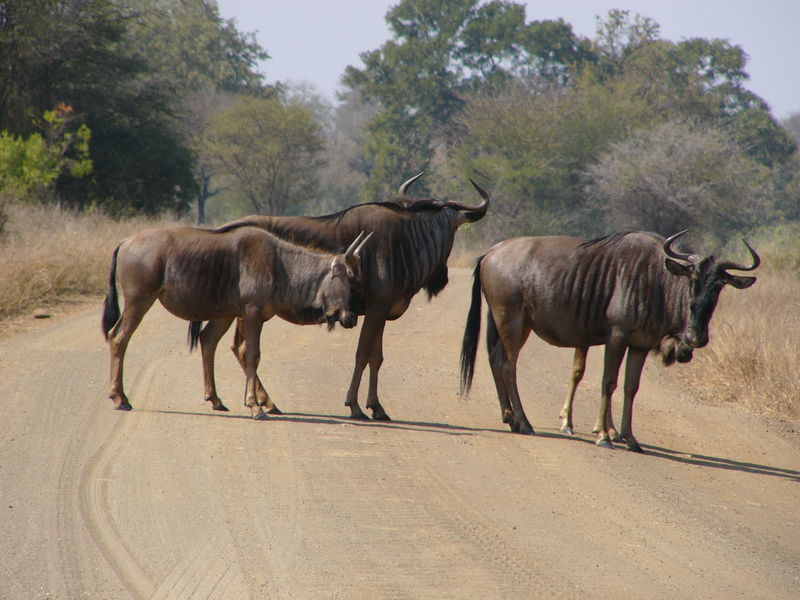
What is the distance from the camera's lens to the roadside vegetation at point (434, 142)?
1831 cm

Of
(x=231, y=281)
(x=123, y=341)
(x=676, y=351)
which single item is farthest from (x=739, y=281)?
(x=123, y=341)

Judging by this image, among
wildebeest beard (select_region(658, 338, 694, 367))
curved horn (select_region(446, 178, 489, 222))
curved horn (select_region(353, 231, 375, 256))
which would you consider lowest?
wildebeest beard (select_region(658, 338, 694, 367))

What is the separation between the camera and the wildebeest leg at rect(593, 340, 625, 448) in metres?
8.57

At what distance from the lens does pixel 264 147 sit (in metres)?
46.4

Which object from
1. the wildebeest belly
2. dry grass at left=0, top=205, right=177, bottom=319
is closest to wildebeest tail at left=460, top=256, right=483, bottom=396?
the wildebeest belly

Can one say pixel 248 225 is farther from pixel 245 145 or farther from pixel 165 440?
pixel 245 145

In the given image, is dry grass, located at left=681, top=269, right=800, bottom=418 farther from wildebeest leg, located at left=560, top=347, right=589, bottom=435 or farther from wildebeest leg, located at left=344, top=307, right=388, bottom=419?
wildebeest leg, located at left=344, top=307, right=388, bottom=419

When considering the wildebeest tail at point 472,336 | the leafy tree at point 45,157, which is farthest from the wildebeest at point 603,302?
the leafy tree at point 45,157

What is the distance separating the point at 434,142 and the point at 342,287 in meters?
51.4

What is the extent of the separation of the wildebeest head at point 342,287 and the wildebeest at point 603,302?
122 centimetres

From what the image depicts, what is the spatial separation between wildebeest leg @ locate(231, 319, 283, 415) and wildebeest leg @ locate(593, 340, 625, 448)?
2.78 meters

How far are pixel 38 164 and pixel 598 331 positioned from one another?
1944cm

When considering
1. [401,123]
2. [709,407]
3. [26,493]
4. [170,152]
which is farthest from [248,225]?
[401,123]

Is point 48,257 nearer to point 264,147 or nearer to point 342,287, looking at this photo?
point 342,287
